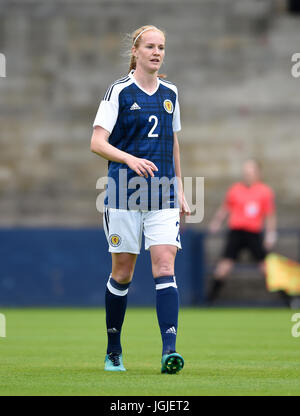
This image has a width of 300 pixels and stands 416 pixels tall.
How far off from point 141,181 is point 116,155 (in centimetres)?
29

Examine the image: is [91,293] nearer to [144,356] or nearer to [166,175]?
[144,356]

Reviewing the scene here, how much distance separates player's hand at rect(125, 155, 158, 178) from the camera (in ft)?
19.9

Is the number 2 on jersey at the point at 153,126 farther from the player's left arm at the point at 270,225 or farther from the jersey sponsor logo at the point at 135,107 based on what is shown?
the player's left arm at the point at 270,225

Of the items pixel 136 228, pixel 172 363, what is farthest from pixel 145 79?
pixel 172 363

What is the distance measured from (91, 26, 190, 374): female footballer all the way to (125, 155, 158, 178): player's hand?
0.15 m

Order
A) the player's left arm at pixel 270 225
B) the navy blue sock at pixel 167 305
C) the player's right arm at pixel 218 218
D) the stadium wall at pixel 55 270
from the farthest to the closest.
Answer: the player's right arm at pixel 218 218
the stadium wall at pixel 55 270
the player's left arm at pixel 270 225
the navy blue sock at pixel 167 305

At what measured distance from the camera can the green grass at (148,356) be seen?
17.9ft

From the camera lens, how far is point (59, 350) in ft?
27.0

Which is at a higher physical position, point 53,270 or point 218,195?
point 218,195

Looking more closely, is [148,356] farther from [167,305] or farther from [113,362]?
[167,305]

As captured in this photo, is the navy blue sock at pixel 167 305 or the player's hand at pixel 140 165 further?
the navy blue sock at pixel 167 305

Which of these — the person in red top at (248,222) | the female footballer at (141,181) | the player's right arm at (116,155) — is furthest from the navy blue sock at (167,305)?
the person in red top at (248,222)
